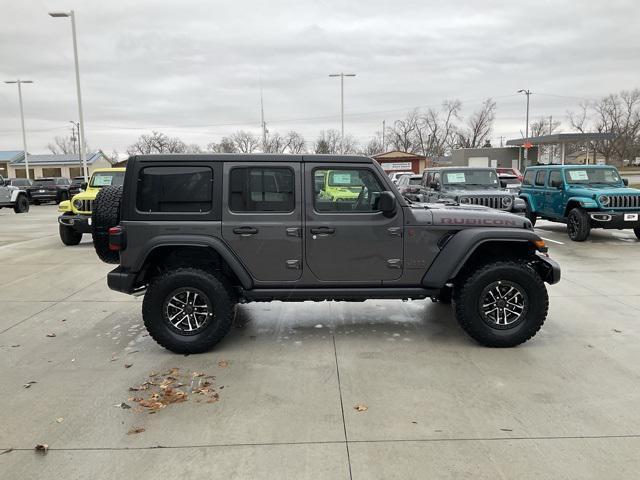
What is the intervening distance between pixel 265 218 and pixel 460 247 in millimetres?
1816

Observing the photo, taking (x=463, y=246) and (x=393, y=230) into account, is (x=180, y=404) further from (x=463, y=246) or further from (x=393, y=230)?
(x=463, y=246)

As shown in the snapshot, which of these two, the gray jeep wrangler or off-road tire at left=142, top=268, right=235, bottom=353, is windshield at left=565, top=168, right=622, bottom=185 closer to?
the gray jeep wrangler

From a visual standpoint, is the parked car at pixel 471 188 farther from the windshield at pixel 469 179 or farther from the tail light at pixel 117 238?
the tail light at pixel 117 238

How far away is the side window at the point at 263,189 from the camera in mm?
4738

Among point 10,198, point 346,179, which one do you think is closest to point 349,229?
point 346,179

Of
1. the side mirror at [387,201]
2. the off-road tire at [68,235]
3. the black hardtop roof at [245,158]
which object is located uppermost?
the black hardtop roof at [245,158]

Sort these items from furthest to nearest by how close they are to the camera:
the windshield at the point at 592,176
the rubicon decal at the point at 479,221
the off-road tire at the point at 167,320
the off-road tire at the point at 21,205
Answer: the off-road tire at the point at 21,205
the windshield at the point at 592,176
the rubicon decal at the point at 479,221
the off-road tire at the point at 167,320

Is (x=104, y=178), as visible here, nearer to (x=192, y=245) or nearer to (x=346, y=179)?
(x=192, y=245)

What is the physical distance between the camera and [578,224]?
37.3ft

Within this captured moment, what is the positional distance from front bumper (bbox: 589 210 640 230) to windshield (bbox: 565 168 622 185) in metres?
1.31

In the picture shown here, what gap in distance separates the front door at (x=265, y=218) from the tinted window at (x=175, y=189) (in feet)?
0.66

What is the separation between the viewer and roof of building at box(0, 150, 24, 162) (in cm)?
6831

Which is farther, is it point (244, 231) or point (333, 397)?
point (244, 231)

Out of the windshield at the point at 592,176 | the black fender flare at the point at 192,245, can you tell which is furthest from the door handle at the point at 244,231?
the windshield at the point at 592,176
